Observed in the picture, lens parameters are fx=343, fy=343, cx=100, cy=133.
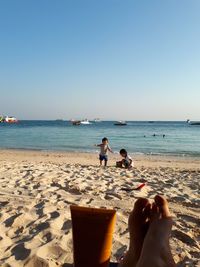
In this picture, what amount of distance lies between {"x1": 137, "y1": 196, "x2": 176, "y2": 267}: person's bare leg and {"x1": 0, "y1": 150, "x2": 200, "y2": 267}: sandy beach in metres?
0.85

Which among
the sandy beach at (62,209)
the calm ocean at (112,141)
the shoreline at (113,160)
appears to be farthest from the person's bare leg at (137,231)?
the calm ocean at (112,141)

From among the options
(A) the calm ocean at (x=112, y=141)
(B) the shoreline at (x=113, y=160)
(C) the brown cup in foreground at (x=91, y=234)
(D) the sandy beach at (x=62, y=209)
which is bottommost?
(A) the calm ocean at (x=112, y=141)

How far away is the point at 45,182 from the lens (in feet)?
21.2

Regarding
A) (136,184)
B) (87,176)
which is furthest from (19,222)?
(87,176)

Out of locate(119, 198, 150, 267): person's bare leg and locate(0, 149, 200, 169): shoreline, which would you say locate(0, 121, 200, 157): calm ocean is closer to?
locate(0, 149, 200, 169): shoreline

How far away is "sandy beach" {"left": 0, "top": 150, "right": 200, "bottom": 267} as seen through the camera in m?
3.15

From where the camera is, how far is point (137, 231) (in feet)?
8.05

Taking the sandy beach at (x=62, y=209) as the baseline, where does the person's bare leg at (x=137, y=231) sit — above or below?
above

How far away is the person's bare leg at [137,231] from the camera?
2.41m

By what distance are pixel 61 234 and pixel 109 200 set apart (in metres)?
1.71

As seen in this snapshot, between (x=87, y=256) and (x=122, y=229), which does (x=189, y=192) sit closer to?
(x=122, y=229)

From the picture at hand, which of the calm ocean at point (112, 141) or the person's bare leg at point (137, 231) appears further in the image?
the calm ocean at point (112, 141)

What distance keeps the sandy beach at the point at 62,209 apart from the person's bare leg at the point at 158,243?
85 cm

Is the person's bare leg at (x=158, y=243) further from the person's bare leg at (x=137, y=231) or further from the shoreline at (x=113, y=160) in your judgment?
the shoreline at (x=113, y=160)
